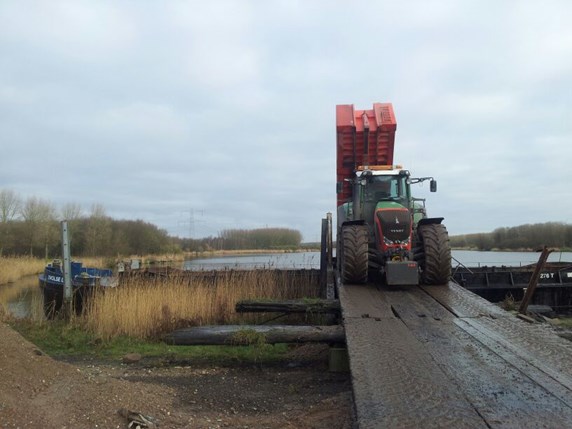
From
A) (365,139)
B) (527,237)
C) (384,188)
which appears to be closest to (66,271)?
(384,188)

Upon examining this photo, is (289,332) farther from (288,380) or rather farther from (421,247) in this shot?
(421,247)

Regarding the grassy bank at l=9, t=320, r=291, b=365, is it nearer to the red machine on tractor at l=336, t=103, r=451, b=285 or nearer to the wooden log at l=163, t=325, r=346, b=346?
the wooden log at l=163, t=325, r=346, b=346

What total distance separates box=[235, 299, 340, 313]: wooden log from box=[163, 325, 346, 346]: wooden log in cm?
97

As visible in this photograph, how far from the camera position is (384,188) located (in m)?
10.2

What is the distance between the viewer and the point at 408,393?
369cm

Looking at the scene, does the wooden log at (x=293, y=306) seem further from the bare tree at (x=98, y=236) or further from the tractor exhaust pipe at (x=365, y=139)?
the bare tree at (x=98, y=236)

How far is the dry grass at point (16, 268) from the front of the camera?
2658 centimetres

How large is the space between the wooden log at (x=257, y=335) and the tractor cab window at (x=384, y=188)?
4.10 m

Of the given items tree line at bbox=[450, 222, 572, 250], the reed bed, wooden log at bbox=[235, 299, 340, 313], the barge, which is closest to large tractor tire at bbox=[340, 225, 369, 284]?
wooden log at bbox=[235, 299, 340, 313]

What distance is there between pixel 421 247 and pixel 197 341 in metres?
4.67

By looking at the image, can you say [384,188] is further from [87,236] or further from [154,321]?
[87,236]

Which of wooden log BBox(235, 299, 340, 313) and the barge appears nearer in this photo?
wooden log BBox(235, 299, 340, 313)

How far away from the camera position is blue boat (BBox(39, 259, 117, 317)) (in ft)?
40.1

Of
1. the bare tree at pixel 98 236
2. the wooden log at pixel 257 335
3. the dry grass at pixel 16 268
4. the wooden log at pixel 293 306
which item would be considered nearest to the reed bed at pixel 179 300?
the wooden log at pixel 293 306
